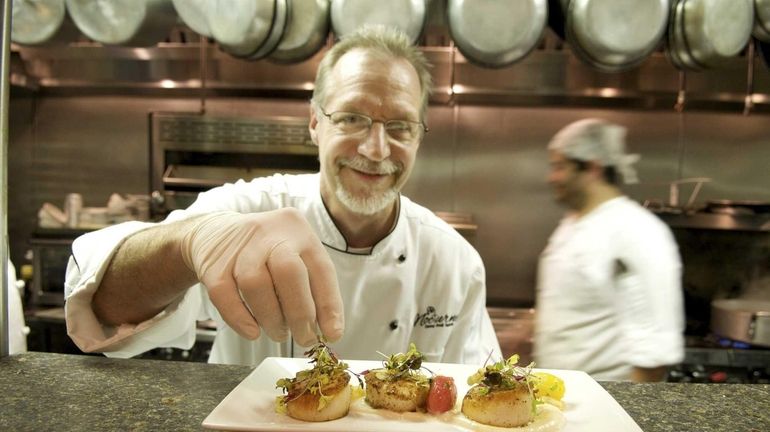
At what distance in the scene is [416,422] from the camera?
3.51 feet

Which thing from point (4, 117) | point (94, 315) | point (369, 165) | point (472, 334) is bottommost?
point (472, 334)

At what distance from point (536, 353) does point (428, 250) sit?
128 cm

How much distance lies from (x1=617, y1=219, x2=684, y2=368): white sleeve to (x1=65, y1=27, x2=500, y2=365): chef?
2.55 feet

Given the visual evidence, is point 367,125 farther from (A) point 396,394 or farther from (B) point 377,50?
(A) point 396,394

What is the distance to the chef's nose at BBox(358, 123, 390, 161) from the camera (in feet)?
6.29

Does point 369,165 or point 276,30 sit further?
point 276,30

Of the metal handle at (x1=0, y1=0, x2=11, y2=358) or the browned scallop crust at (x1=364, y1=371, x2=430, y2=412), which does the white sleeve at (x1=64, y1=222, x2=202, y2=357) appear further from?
the browned scallop crust at (x1=364, y1=371, x2=430, y2=412)

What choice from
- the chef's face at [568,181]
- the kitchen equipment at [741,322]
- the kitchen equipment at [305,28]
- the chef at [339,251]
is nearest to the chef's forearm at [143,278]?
the chef at [339,251]

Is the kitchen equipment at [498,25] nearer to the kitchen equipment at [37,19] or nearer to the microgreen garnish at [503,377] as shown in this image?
the microgreen garnish at [503,377]

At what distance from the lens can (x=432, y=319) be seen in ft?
6.93

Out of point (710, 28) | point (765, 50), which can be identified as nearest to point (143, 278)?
point (710, 28)

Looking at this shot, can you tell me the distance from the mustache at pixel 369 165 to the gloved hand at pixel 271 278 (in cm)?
78

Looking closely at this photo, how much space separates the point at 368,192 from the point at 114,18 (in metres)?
1.88

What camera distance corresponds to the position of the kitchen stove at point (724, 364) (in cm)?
381
